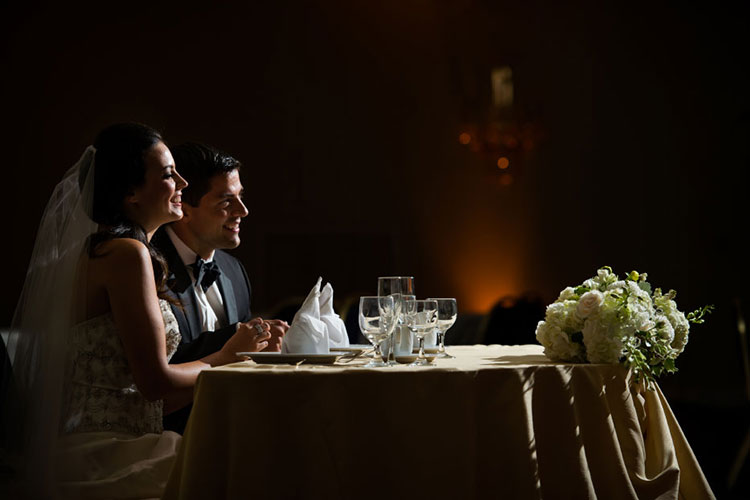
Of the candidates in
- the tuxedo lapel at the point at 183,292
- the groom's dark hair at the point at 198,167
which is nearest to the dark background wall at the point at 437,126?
the groom's dark hair at the point at 198,167

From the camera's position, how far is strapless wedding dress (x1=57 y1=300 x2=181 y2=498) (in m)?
1.83

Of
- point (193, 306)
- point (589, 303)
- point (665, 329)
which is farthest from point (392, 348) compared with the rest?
point (193, 306)

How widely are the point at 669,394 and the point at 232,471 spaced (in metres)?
6.14

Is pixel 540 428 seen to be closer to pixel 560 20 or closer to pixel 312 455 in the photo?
pixel 312 455

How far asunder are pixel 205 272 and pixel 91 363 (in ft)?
2.60

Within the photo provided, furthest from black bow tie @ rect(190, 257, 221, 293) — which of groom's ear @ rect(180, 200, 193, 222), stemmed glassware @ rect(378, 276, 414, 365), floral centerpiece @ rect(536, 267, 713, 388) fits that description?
floral centerpiece @ rect(536, 267, 713, 388)

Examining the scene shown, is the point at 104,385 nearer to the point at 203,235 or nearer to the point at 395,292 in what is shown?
the point at 395,292

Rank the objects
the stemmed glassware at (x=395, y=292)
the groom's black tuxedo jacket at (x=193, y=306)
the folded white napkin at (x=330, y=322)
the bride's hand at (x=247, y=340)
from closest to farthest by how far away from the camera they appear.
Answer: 1. the stemmed glassware at (x=395, y=292)
2. the bride's hand at (x=247, y=340)
3. the folded white napkin at (x=330, y=322)
4. the groom's black tuxedo jacket at (x=193, y=306)

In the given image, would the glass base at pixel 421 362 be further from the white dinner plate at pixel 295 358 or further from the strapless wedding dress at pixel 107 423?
the strapless wedding dress at pixel 107 423

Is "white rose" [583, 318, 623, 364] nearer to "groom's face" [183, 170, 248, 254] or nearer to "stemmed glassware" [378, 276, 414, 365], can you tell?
"stemmed glassware" [378, 276, 414, 365]

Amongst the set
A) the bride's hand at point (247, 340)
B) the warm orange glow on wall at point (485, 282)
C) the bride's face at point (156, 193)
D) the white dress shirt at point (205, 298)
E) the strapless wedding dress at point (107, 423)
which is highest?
the warm orange glow on wall at point (485, 282)

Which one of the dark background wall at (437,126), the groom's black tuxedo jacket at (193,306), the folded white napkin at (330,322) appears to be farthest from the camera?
the dark background wall at (437,126)

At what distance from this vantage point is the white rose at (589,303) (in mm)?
1933

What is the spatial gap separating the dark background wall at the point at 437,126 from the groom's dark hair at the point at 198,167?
13.9ft
